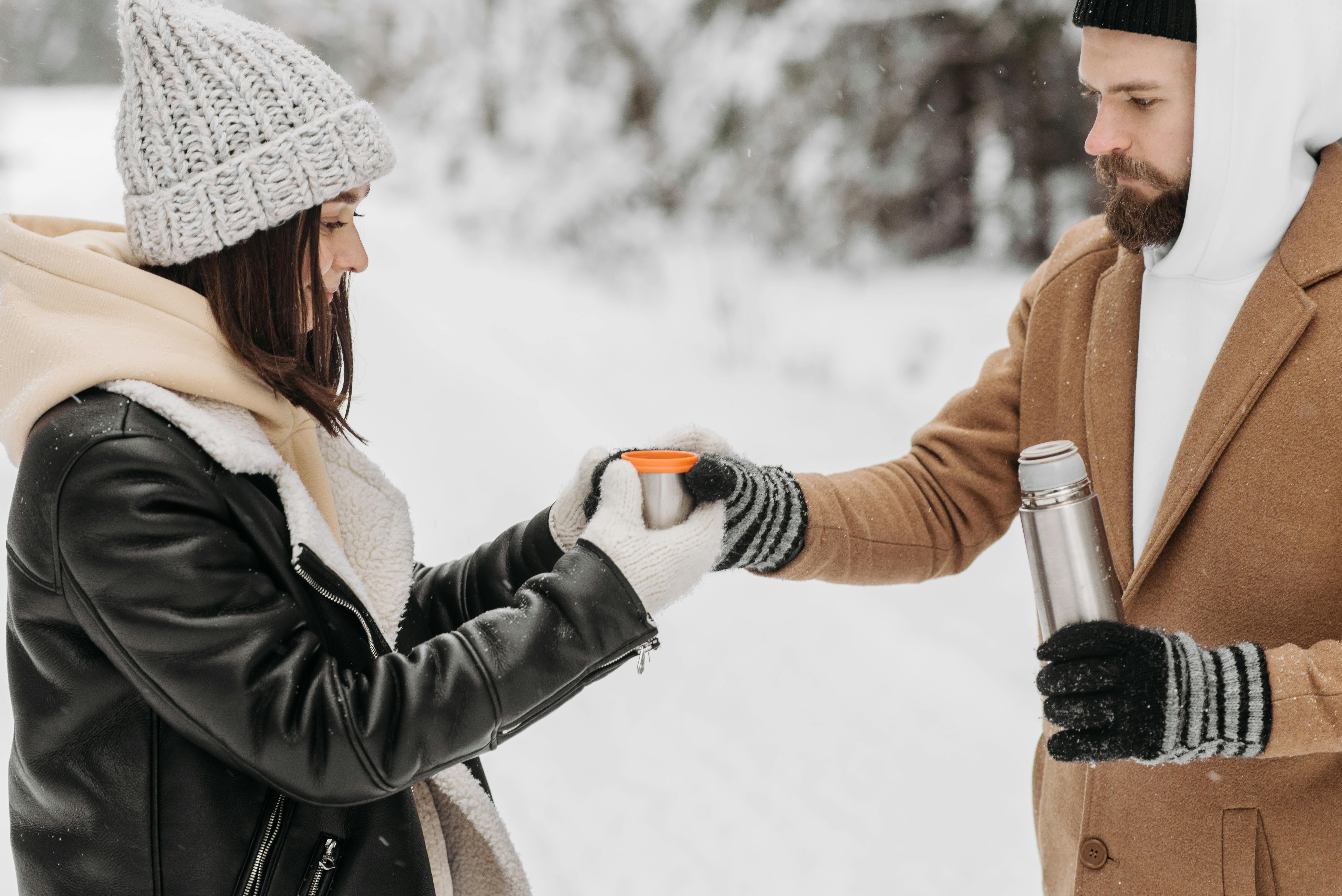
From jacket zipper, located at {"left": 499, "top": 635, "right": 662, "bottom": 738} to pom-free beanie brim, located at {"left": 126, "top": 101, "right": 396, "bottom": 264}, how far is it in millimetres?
818

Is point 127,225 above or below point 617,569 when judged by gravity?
above

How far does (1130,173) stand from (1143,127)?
0.08 meters

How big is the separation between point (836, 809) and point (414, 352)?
5008 millimetres

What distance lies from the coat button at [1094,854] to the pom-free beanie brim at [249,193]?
5.62 ft

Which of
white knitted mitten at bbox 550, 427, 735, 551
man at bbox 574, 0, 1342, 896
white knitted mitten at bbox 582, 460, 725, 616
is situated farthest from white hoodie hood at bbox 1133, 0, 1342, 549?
white knitted mitten at bbox 550, 427, 735, 551

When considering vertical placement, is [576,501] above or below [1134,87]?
below

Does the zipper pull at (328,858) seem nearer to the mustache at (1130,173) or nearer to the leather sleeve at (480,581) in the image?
the leather sleeve at (480,581)

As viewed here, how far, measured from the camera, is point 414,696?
147cm

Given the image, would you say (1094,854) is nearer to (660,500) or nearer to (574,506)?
(660,500)

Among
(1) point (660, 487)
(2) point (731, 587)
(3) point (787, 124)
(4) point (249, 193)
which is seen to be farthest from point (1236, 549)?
(3) point (787, 124)

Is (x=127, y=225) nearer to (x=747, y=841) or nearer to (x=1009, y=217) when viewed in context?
(x=747, y=841)

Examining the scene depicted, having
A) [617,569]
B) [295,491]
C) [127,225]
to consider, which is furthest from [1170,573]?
[127,225]

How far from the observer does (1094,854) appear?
1.91 m

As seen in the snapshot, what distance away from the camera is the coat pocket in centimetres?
172
